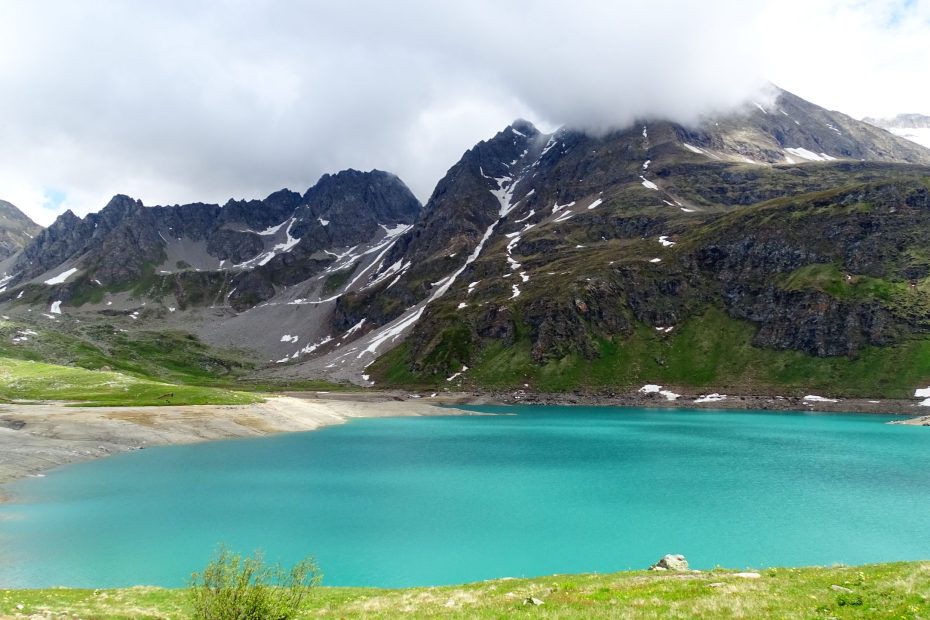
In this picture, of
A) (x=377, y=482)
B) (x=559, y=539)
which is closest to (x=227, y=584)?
(x=559, y=539)

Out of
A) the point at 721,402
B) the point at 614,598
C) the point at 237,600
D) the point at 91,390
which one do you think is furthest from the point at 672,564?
the point at 721,402

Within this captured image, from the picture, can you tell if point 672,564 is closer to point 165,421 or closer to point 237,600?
point 237,600

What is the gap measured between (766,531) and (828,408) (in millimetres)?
146052

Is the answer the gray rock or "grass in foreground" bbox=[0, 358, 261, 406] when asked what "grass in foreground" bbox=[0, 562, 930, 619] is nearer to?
the gray rock

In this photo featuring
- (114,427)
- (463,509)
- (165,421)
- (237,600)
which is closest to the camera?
(237,600)

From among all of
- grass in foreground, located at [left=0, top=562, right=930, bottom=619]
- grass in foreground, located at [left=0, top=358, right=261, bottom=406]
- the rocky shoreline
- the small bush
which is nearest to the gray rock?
grass in foreground, located at [left=0, top=562, right=930, bottom=619]

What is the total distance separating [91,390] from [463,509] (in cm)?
12672

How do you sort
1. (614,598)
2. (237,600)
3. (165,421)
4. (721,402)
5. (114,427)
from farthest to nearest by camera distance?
1. (721,402)
2. (165,421)
3. (114,427)
4. (614,598)
5. (237,600)

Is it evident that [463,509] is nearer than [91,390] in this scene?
Yes

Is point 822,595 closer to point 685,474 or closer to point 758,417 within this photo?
point 685,474

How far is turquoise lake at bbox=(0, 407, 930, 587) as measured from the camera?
130 ft

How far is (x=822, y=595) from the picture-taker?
739 inches

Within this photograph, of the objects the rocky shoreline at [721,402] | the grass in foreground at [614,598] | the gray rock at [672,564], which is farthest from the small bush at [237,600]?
the rocky shoreline at [721,402]

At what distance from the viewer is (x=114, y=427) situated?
323 ft
